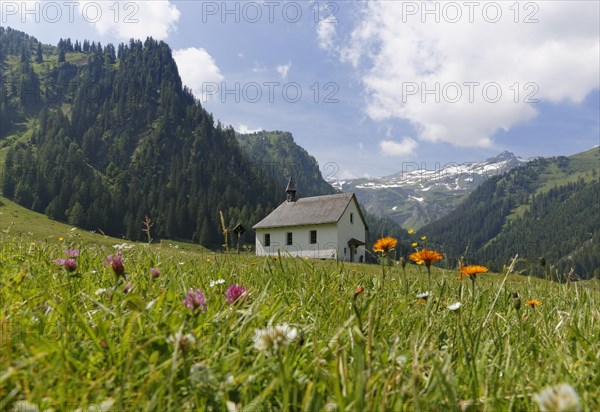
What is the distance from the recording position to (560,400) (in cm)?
94

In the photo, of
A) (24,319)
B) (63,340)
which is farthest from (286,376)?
(24,319)

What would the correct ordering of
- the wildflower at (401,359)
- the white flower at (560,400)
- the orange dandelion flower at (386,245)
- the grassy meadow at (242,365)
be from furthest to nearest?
1. the orange dandelion flower at (386,245)
2. the wildflower at (401,359)
3. the grassy meadow at (242,365)
4. the white flower at (560,400)

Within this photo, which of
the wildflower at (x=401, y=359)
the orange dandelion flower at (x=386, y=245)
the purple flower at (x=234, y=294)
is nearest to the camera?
the wildflower at (x=401, y=359)

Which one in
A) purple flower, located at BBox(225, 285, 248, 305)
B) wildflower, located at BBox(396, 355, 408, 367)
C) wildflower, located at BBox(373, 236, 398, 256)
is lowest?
wildflower, located at BBox(396, 355, 408, 367)

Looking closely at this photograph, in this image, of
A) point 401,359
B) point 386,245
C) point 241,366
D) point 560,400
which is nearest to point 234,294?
point 241,366

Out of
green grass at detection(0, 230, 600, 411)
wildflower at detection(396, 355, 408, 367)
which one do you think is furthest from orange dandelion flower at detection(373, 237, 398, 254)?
wildflower at detection(396, 355, 408, 367)

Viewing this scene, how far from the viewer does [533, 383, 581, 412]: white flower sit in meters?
0.93

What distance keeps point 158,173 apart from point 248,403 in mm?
202600

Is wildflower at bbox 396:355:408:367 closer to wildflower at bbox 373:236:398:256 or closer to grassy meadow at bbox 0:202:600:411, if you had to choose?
grassy meadow at bbox 0:202:600:411

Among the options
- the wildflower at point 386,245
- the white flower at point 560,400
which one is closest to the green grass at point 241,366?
the white flower at point 560,400

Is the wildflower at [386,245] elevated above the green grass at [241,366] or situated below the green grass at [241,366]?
above

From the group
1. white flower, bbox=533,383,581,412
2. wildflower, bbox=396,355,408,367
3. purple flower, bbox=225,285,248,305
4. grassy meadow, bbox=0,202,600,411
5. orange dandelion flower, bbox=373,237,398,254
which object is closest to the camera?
white flower, bbox=533,383,581,412

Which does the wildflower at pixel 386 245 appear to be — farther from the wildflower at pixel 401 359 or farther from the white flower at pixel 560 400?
the white flower at pixel 560 400

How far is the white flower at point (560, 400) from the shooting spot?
927 mm
